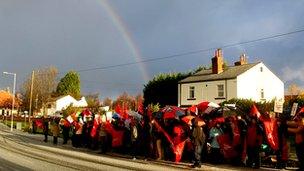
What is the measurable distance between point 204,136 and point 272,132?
2395 mm

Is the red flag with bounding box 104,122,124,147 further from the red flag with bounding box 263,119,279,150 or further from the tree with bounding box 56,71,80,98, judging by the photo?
the tree with bounding box 56,71,80,98

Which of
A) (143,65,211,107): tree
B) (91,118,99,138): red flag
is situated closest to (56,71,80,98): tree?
(143,65,211,107): tree

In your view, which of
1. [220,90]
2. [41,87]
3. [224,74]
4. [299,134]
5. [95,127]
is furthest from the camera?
[41,87]

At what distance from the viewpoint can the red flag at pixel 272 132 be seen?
50.8 feet

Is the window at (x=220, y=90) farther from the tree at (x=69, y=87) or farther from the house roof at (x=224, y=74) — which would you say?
the tree at (x=69, y=87)

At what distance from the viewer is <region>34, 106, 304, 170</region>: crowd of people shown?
1565 centimetres

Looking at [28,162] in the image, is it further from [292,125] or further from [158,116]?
[292,125]

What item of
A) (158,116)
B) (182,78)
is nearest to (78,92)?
(182,78)

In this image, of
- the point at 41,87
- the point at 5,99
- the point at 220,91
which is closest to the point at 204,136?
the point at 220,91

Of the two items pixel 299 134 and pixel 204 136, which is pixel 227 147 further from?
pixel 299 134

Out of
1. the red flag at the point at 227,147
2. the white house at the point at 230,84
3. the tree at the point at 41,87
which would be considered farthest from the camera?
the tree at the point at 41,87

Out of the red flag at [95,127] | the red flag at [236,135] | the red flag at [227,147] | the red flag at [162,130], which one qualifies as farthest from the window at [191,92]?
the red flag at [236,135]

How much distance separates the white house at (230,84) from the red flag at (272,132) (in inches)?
1372

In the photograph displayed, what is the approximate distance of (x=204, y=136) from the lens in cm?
1673
